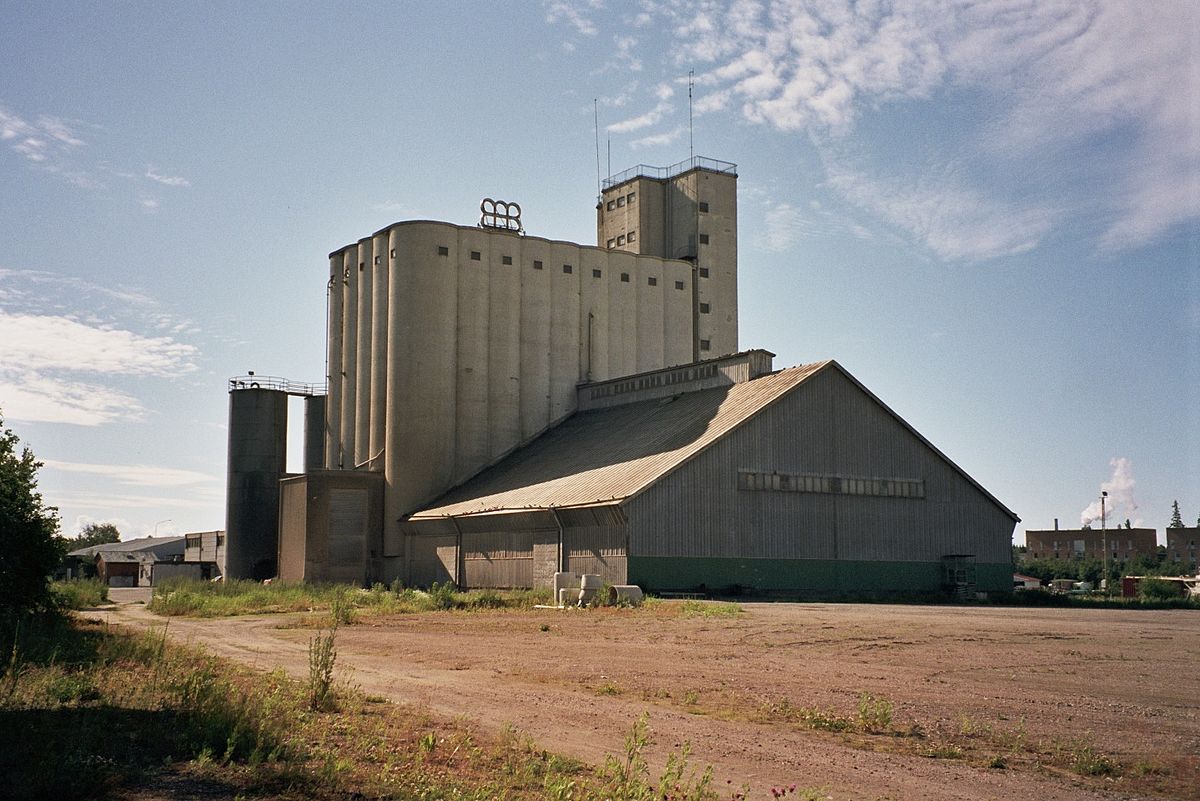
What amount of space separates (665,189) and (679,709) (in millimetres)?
72418

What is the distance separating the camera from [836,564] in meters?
52.0

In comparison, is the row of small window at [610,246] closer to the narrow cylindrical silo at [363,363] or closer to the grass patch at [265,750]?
the narrow cylindrical silo at [363,363]

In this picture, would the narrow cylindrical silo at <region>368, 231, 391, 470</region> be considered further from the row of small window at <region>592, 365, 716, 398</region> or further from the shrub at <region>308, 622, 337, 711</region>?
the shrub at <region>308, 622, 337, 711</region>

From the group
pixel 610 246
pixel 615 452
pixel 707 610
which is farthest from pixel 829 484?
pixel 610 246

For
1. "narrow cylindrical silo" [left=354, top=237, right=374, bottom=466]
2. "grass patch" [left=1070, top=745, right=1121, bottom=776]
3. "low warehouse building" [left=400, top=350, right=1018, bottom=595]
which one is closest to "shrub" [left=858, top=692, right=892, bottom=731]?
"grass patch" [left=1070, top=745, right=1121, bottom=776]

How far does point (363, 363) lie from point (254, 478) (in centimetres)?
1166

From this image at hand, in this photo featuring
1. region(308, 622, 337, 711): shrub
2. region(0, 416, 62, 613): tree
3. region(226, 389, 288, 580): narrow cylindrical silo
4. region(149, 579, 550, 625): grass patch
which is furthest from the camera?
region(226, 389, 288, 580): narrow cylindrical silo

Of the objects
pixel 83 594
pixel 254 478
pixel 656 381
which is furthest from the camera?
pixel 254 478

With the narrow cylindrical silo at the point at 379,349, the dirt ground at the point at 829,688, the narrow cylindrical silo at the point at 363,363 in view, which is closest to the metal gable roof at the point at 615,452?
the narrow cylindrical silo at the point at 379,349

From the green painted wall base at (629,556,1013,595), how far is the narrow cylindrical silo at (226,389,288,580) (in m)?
36.3

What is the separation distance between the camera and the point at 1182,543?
156375 mm

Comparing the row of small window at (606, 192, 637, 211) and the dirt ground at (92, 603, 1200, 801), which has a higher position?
the row of small window at (606, 192, 637, 211)

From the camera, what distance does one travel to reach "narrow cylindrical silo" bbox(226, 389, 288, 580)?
247ft

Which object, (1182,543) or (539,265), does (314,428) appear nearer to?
(539,265)
